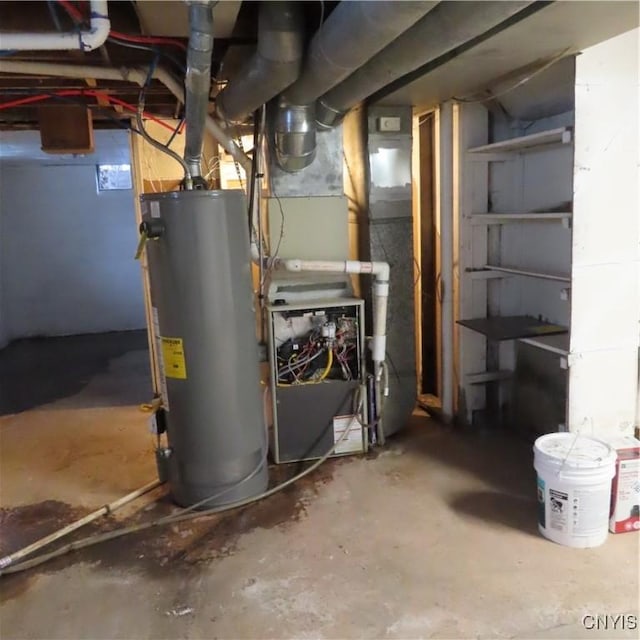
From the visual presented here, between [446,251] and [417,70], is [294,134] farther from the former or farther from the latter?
[446,251]

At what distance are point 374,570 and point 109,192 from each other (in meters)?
5.92

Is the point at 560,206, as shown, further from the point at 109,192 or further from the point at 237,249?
the point at 109,192

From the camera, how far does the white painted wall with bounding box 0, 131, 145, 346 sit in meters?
6.73

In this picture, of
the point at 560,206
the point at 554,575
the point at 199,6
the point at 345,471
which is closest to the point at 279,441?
the point at 345,471

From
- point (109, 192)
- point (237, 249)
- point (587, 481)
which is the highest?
point (109, 192)

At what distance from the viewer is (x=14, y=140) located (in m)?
4.80

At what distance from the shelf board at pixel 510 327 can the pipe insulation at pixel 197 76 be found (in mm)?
1653

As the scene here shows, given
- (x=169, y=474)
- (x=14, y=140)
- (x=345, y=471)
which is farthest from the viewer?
(x=14, y=140)

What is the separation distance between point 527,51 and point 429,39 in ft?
2.18

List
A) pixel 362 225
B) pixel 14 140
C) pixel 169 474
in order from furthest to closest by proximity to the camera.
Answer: pixel 14 140 < pixel 362 225 < pixel 169 474

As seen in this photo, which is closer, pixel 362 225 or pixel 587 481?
pixel 587 481

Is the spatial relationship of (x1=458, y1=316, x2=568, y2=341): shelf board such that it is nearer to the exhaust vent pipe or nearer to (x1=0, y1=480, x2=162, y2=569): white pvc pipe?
the exhaust vent pipe

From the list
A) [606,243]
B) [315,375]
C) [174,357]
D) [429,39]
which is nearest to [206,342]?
[174,357]

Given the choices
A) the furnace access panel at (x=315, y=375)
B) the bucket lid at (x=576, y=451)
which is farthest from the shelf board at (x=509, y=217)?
the bucket lid at (x=576, y=451)
